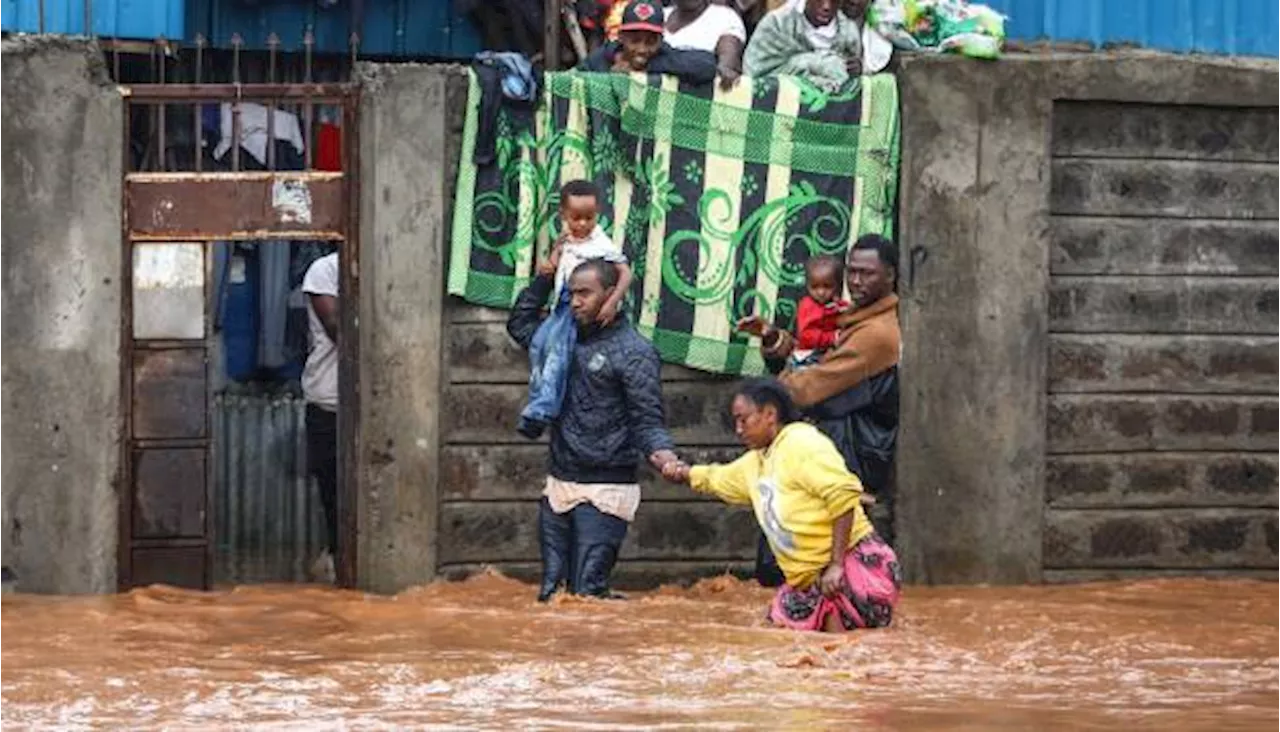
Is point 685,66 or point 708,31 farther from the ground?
point 708,31

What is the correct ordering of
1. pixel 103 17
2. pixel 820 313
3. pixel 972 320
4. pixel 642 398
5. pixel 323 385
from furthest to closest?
pixel 323 385 < pixel 103 17 < pixel 972 320 < pixel 820 313 < pixel 642 398

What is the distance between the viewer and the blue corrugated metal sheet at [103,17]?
13.7 m

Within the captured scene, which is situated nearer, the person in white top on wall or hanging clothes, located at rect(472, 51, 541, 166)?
hanging clothes, located at rect(472, 51, 541, 166)

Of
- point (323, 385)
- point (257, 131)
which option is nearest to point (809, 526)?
point (323, 385)

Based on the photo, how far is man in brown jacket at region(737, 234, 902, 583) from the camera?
1240 centimetres

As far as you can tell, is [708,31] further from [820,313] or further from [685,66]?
[820,313]

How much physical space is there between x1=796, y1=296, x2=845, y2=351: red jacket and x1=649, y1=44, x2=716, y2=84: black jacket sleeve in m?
1.19

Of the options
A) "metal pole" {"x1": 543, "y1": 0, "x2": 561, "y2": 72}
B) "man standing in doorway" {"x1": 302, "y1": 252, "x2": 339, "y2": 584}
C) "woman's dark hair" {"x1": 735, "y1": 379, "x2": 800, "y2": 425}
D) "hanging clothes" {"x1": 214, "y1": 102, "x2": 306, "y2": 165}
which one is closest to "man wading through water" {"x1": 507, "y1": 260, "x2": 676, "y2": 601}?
"woman's dark hair" {"x1": 735, "y1": 379, "x2": 800, "y2": 425}

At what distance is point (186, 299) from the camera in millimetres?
13023

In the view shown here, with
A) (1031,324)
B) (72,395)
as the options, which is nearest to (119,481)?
(72,395)

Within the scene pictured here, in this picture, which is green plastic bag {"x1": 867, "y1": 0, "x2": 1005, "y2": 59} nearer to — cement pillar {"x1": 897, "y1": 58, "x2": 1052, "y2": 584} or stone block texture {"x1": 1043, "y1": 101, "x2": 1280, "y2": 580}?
cement pillar {"x1": 897, "y1": 58, "x2": 1052, "y2": 584}

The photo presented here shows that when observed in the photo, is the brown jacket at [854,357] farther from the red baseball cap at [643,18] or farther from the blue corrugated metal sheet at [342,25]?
the blue corrugated metal sheet at [342,25]

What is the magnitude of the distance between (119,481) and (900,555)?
3500 millimetres

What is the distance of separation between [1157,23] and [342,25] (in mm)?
4062
